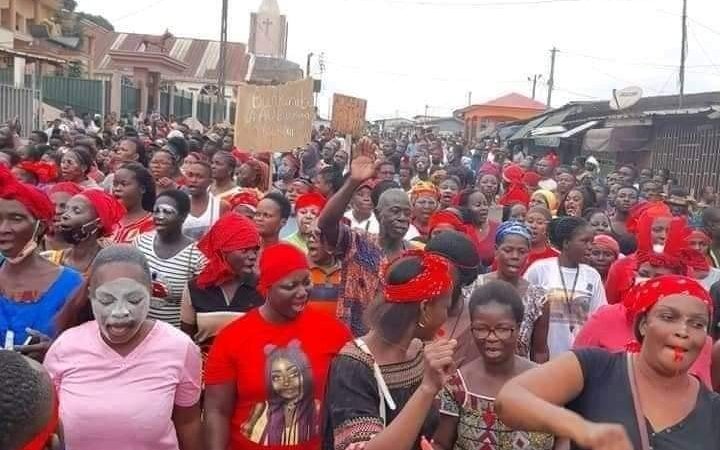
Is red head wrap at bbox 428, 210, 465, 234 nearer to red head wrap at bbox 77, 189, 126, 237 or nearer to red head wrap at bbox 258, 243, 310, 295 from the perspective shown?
red head wrap at bbox 77, 189, 126, 237

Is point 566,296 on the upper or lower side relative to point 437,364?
lower

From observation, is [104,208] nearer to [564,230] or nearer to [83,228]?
[83,228]

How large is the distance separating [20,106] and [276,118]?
13761 mm

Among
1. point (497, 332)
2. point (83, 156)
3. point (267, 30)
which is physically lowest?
point (497, 332)

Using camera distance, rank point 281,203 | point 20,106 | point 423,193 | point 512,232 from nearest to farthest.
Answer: point 512,232
point 281,203
point 423,193
point 20,106

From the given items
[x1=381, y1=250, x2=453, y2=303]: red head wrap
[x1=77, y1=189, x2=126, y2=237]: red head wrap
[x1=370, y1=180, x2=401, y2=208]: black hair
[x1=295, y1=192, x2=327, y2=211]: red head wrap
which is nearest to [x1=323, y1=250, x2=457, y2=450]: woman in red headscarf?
[x1=381, y1=250, x2=453, y2=303]: red head wrap

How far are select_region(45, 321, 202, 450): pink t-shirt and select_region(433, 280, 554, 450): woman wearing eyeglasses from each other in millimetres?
966

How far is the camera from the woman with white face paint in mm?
3229

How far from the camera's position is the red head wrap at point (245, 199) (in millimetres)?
7090

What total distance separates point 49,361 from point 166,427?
496mm

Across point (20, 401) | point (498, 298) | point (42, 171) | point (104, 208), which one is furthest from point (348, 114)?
point (20, 401)

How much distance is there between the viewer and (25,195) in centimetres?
408

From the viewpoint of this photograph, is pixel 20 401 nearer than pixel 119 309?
Yes

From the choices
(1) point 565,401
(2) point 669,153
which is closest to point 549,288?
(1) point 565,401
